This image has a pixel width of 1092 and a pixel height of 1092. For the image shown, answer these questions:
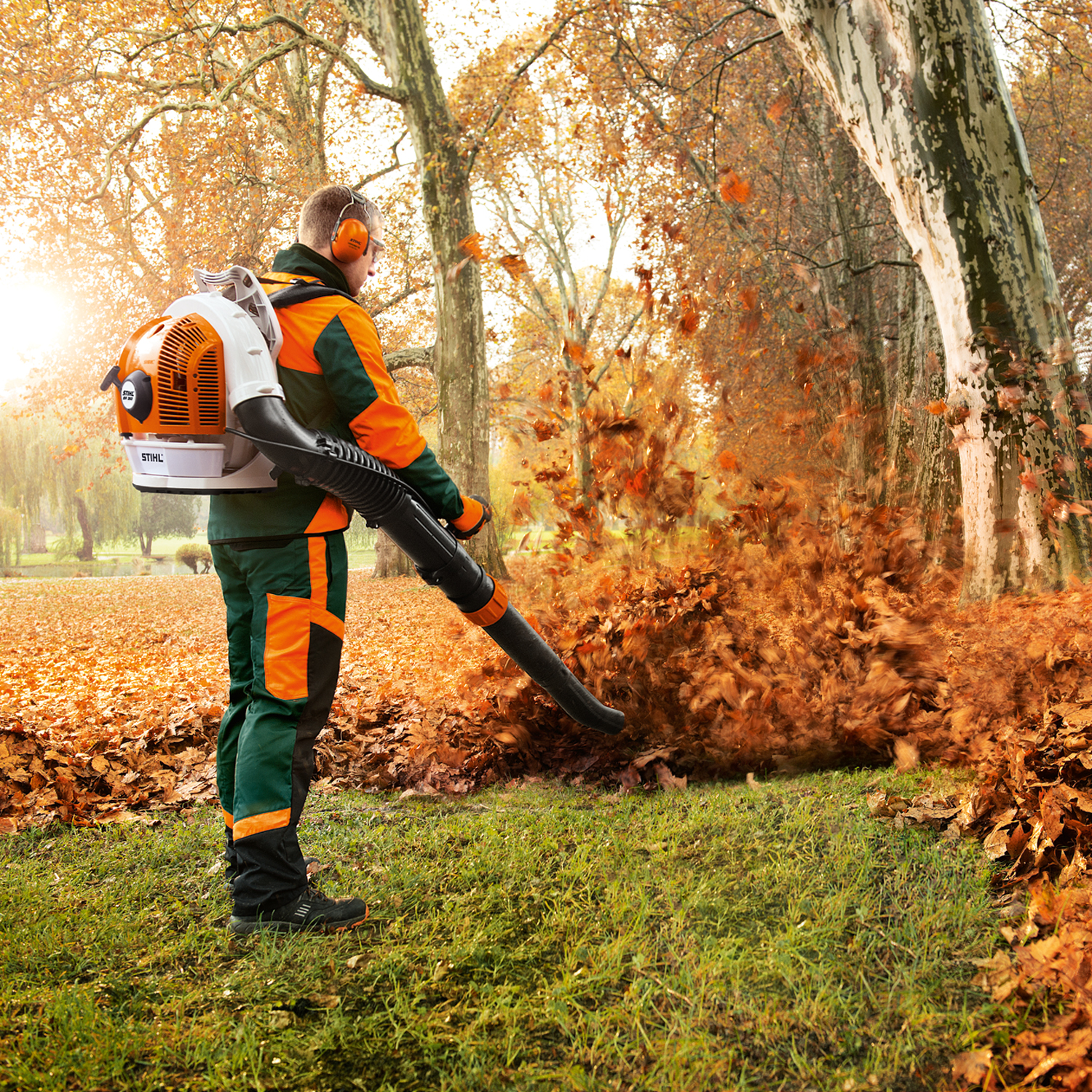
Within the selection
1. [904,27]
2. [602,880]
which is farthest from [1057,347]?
[602,880]

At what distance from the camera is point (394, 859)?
3145mm

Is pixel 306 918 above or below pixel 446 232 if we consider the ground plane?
below

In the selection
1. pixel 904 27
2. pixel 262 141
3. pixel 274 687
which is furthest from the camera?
pixel 262 141

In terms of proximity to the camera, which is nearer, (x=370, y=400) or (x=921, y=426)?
(x=370, y=400)

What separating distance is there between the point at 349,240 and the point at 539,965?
8.11 feet

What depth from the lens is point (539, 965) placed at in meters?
2.37

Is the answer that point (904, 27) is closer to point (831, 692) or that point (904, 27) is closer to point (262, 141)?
point (831, 692)

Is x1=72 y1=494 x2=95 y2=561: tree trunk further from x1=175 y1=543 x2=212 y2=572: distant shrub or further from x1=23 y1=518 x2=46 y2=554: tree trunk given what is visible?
x1=175 y1=543 x2=212 y2=572: distant shrub

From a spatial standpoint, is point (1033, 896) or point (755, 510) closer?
point (1033, 896)

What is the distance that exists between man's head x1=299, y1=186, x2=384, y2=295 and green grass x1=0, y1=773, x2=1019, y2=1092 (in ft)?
7.33

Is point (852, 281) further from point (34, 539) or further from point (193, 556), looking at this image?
point (34, 539)

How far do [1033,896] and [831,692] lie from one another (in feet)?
5.44

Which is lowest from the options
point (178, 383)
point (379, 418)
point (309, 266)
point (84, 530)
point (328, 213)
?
point (379, 418)

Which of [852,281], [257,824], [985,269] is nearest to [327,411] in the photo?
[257,824]
